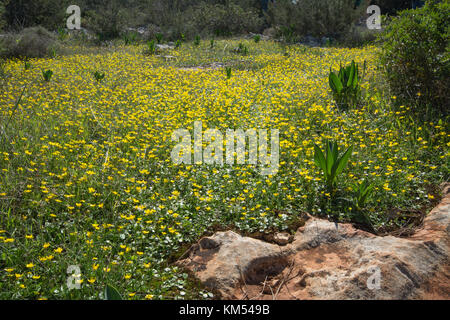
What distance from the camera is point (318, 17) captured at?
47.6 ft

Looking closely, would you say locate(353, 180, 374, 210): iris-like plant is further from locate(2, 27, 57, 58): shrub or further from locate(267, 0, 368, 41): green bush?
locate(267, 0, 368, 41): green bush

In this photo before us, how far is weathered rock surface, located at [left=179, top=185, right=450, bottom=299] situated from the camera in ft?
7.25

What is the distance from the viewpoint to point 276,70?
29.0 feet

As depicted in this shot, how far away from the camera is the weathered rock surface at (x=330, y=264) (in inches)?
87.0

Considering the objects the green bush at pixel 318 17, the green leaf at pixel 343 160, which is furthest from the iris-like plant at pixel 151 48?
the green leaf at pixel 343 160

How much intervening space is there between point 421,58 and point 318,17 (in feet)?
35.1

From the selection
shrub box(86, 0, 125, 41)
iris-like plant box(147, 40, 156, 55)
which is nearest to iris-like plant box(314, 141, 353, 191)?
iris-like plant box(147, 40, 156, 55)

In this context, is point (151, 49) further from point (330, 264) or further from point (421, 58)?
point (330, 264)

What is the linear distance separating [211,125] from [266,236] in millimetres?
2451

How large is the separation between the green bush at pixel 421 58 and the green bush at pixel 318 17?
29.2 ft

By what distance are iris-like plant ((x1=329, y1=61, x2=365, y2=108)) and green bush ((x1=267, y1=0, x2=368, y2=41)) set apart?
29.2 feet

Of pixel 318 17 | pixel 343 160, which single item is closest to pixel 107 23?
pixel 318 17
